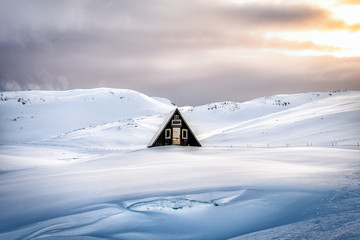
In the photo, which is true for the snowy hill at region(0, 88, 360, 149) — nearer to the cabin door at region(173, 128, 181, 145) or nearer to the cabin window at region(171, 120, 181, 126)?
the cabin door at region(173, 128, 181, 145)

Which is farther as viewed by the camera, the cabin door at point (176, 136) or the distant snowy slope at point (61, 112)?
the distant snowy slope at point (61, 112)

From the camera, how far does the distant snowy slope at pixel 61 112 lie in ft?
245

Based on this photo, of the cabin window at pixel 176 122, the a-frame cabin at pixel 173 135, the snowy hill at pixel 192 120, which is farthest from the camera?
the snowy hill at pixel 192 120

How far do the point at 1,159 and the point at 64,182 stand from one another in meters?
13.0

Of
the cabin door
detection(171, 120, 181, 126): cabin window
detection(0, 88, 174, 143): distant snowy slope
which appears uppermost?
detection(0, 88, 174, 143): distant snowy slope

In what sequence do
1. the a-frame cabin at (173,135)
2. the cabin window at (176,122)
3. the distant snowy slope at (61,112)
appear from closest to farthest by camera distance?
1. the cabin window at (176,122)
2. the a-frame cabin at (173,135)
3. the distant snowy slope at (61,112)

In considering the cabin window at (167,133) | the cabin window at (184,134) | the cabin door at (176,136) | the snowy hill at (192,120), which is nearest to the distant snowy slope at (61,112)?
the snowy hill at (192,120)

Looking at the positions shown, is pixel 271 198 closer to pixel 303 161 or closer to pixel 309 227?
pixel 309 227

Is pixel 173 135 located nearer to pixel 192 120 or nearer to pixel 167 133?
pixel 167 133

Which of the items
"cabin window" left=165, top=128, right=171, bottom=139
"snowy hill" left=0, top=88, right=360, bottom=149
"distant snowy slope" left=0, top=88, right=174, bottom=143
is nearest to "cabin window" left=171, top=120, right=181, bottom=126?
"cabin window" left=165, top=128, right=171, bottom=139

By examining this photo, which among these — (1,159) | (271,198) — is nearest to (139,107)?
(1,159)

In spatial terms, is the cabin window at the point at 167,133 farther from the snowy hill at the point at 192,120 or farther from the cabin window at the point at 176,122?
the snowy hill at the point at 192,120

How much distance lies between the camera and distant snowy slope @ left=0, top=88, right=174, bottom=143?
74.6 m

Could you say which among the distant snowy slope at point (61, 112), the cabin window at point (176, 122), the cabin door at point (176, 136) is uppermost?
the distant snowy slope at point (61, 112)
